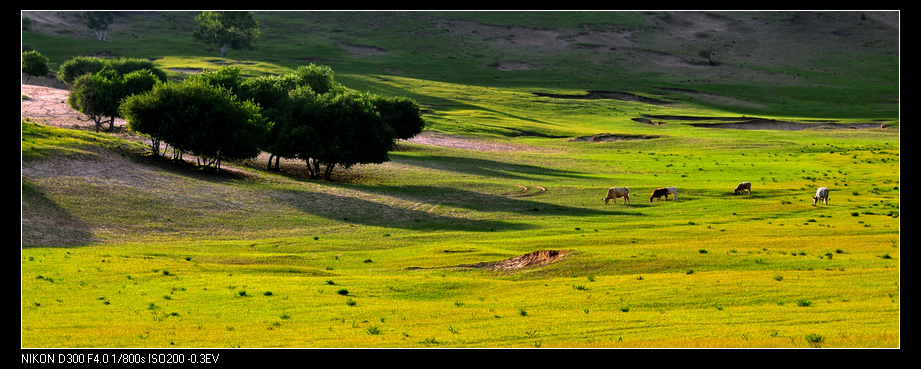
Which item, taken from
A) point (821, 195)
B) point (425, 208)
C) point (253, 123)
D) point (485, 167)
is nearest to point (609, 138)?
point (485, 167)

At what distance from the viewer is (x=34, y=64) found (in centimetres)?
13450

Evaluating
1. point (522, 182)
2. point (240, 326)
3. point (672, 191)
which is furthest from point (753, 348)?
point (522, 182)

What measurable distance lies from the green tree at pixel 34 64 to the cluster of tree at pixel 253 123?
230 feet

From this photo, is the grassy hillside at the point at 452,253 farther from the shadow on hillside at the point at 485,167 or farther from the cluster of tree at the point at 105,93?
the cluster of tree at the point at 105,93

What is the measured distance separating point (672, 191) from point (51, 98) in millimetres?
92744

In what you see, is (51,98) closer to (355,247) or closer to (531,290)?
(355,247)

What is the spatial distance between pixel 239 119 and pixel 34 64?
89181 mm

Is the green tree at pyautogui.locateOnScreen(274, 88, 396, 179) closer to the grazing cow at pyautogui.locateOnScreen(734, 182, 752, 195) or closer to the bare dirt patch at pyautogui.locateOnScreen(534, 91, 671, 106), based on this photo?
the grazing cow at pyautogui.locateOnScreen(734, 182, 752, 195)

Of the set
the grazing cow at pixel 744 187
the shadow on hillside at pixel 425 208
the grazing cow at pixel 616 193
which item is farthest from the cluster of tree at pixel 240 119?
the grazing cow at pixel 744 187

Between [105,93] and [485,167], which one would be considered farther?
[485,167]

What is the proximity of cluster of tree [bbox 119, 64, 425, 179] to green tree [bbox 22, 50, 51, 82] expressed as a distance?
70022 millimetres

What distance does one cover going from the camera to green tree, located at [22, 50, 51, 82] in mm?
133375

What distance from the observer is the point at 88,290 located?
30422 millimetres

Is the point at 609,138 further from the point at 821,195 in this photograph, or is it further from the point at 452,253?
the point at 452,253
